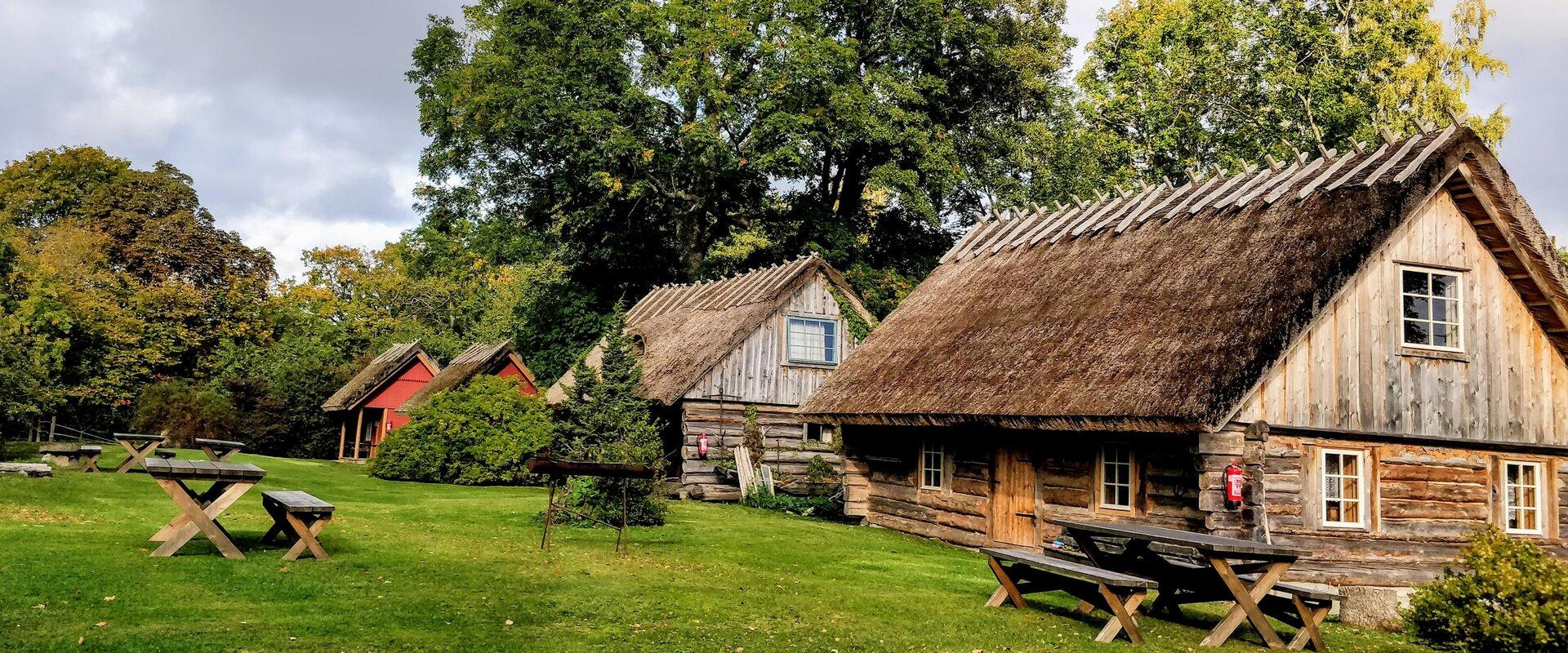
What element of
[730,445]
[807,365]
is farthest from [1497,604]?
[807,365]

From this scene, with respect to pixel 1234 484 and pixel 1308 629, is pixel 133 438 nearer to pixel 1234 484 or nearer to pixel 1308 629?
pixel 1234 484

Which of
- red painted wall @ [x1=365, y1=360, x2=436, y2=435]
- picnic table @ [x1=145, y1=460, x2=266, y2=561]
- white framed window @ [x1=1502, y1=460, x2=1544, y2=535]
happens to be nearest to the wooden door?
white framed window @ [x1=1502, y1=460, x2=1544, y2=535]

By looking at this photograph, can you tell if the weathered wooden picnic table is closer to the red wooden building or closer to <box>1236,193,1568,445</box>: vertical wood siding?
<box>1236,193,1568,445</box>: vertical wood siding

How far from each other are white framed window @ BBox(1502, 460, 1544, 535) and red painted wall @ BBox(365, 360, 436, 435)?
36.5 m

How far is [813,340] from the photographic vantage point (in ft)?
98.1

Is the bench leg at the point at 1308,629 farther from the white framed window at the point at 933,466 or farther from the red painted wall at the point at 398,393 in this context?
the red painted wall at the point at 398,393

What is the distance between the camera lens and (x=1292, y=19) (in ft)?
115

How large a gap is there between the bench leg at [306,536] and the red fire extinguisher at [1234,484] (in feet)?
36.4

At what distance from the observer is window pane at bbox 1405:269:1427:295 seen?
16.8 m

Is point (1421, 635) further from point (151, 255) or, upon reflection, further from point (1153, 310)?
point (151, 255)

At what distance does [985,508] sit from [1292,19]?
24.1m

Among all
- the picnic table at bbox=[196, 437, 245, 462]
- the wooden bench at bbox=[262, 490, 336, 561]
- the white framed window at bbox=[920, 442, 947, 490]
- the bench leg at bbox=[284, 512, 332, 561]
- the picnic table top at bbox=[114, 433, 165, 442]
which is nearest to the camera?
the wooden bench at bbox=[262, 490, 336, 561]

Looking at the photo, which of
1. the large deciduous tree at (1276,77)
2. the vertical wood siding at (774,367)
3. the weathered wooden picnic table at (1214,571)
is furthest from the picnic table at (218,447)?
the large deciduous tree at (1276,77)

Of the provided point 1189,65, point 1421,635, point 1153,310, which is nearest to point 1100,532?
point 1421,635
